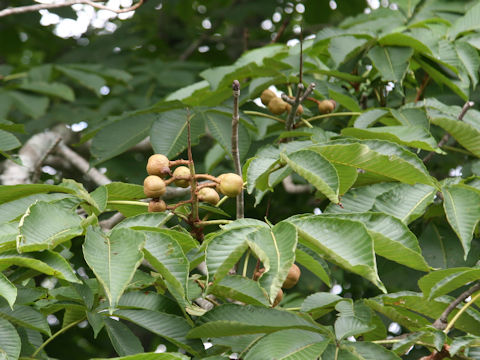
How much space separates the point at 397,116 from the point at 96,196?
1082 millimetres

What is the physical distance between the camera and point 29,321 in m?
1.47

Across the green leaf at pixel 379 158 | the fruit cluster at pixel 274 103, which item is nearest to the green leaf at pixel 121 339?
the green leaf at pixel 379 158

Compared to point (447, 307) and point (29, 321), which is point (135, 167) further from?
point (447, 307)

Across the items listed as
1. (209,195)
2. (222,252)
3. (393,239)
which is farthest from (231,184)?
(393,239)

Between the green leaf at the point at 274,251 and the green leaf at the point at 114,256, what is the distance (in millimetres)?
223

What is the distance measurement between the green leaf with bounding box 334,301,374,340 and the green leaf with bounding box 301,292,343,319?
0.02 meters

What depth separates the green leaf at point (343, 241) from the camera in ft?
4.06

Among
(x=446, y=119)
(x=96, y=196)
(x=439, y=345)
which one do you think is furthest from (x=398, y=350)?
(x=446, y=119)

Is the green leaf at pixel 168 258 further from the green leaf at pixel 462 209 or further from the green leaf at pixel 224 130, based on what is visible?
the green leaf at pixel 224 130

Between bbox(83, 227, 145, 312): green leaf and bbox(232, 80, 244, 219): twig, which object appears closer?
bbox(83, 227, 145, 312): green leaf

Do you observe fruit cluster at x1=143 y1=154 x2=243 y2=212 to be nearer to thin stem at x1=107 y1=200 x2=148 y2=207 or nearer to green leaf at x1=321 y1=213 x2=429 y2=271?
thin stem at x1=107 y1=200 x2=148 y2=207

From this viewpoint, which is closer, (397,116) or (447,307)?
(447,307)

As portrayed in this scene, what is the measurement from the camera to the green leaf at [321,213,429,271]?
4.44 feet

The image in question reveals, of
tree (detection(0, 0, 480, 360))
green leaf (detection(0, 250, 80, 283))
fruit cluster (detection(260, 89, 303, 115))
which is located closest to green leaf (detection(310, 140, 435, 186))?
tree (detection(0, 0, 480, 360))
